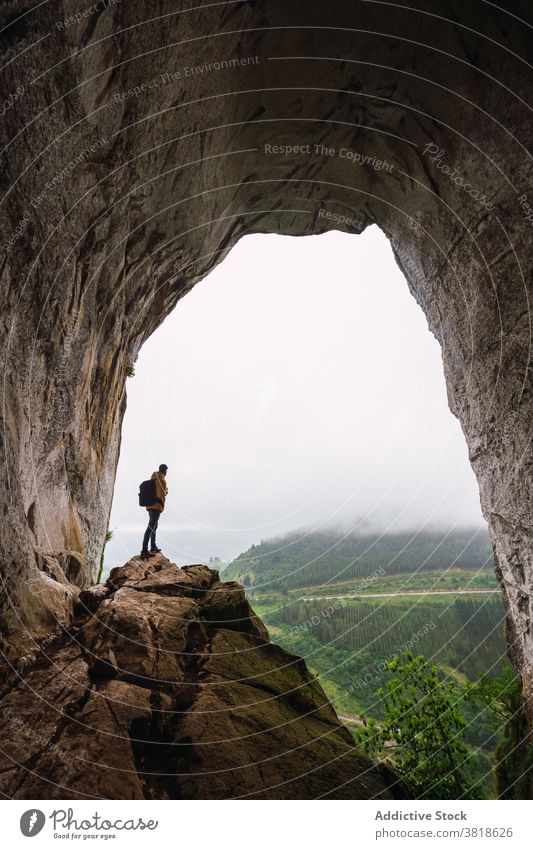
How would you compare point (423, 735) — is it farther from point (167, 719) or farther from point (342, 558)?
point (342, 558)

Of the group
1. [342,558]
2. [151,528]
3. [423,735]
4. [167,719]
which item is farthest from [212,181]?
[342,558]

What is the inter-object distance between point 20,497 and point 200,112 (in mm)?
11496

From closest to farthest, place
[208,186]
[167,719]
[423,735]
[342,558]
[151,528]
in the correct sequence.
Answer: [167,719], [423,735], [208,186], [151,528], [342,558]

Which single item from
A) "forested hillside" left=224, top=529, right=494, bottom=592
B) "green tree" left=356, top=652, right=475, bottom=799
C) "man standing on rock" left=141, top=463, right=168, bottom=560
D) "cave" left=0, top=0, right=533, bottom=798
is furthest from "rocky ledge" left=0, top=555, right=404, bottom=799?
"forested hillside" left=224, top=529, right=494, bottom=592

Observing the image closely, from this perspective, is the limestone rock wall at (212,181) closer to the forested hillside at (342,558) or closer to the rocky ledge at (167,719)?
the rocky ledge at (167,719)

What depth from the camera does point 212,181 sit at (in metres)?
13.5

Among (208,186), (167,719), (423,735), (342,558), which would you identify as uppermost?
(208,186)

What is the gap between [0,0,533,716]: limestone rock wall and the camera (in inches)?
283

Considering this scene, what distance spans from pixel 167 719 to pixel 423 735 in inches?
257

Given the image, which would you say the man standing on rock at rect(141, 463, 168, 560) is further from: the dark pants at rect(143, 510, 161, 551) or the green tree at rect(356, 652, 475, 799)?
the green tree at rect(356, 652, 475, 799)

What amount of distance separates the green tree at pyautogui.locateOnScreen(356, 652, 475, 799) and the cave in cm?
220

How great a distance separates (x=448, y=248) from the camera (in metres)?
12.5
